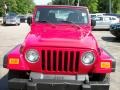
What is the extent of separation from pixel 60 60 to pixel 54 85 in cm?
43

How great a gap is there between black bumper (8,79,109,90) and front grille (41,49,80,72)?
248mm

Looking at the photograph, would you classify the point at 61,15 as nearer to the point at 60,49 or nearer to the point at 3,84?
the point at 3,84

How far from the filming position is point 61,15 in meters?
8.24

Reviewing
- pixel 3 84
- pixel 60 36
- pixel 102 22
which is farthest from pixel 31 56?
pixel 102 22

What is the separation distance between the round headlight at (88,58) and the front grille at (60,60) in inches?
4.5

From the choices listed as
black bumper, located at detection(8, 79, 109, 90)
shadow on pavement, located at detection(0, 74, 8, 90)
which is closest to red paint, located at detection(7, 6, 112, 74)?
black bumper, located at detection(8, 79, 109, 90)

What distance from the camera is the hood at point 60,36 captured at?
6270 millimetres

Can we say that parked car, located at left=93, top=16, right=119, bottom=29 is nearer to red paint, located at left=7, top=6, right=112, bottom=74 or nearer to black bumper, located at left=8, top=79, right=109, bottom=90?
red paint, located at left=7, top=6, right=112, bottom=74

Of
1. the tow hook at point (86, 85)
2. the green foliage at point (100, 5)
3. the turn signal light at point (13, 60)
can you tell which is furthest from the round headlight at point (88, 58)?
the green foliage at point (100, 5)

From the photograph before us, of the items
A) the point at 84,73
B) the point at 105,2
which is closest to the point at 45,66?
the point at 84,73

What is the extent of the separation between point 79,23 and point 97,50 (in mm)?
1908

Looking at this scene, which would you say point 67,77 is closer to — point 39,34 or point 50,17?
point 39,34

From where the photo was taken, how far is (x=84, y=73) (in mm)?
6262

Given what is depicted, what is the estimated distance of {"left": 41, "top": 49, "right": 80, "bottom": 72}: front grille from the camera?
6.07 metres
